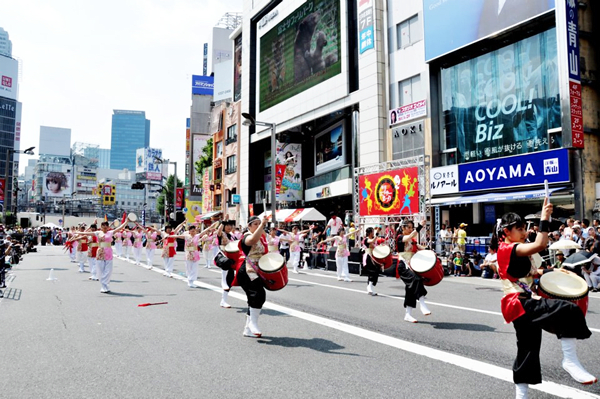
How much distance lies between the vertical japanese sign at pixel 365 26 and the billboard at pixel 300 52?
3136 millimetres

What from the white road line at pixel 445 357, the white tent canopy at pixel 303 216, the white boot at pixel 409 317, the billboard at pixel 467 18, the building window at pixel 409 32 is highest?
the building window at pixel 409 32

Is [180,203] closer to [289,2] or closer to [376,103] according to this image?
[289,2]

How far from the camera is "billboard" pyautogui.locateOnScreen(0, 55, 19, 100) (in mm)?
114500

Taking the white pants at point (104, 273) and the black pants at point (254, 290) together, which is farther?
the white pants at point (104, 273)

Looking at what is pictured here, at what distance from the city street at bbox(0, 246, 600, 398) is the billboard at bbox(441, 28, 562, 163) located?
1156 centimetres

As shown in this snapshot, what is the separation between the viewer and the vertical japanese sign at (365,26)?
28.7m

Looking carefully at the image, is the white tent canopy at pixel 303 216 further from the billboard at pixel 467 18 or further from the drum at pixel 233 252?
the drum at pixel 233 252

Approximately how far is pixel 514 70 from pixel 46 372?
21.7 m

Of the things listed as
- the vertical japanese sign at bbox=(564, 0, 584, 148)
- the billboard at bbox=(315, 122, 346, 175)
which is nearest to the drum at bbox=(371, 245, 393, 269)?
the vertical japanese sign at bbox=(564, 0, 584, 148)

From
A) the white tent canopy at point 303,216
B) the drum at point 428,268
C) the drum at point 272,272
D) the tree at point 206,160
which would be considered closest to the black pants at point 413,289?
the drum at point 428,268

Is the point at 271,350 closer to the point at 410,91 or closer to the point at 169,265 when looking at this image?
the point at 169,265

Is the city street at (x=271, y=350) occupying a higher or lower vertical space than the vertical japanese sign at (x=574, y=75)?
lower

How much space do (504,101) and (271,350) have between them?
19.4 metres

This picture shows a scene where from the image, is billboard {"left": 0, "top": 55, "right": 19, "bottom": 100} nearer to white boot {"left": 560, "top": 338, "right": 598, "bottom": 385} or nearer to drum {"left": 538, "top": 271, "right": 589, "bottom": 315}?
drum {"left": 538, "top": 271, "right": 589, "bottom": 315}
